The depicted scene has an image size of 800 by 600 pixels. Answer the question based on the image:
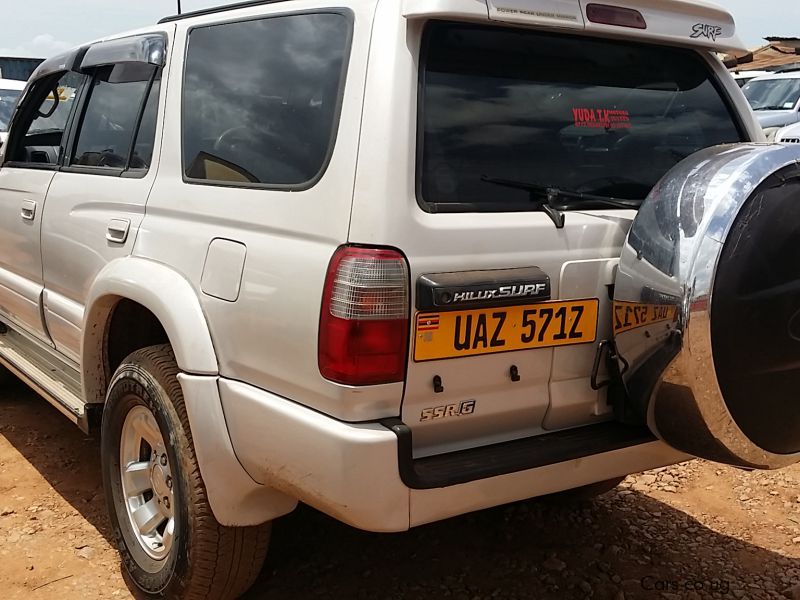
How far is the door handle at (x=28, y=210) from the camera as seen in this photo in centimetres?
363

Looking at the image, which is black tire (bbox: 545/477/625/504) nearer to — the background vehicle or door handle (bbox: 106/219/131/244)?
door handle (bbox: 106/219/131/244)

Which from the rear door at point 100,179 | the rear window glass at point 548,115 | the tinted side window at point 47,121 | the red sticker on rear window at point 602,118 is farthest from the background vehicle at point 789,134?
the rear door at point 100,179

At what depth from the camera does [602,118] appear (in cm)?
248

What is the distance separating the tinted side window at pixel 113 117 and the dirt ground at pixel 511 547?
1.49 metres

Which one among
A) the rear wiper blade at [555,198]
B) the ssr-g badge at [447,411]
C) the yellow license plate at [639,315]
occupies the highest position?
the rear wiper blade at [555,198]

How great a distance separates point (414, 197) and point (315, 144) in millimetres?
346

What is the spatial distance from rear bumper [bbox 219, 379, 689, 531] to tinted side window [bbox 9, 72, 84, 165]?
2029 mm

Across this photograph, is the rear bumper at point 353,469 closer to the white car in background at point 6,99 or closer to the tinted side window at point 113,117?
the tinted side window at point 113,117

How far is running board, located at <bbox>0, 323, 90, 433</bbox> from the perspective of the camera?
3217mm

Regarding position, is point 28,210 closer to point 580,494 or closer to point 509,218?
point 509,218

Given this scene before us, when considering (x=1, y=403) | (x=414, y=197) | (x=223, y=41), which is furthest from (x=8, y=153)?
(x=414, y=197)

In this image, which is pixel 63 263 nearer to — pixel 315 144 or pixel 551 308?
pixel 315 144

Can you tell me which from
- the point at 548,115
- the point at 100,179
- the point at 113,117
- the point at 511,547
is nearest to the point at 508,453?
the point at 548,115

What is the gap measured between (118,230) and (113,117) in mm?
627
